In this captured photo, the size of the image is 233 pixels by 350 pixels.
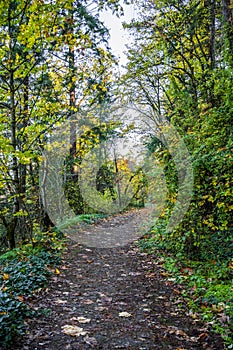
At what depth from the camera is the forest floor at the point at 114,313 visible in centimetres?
304

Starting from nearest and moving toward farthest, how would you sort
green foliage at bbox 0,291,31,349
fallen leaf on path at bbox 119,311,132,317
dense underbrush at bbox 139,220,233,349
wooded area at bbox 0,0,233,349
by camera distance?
green foliage at bbox 0,291,31,349 → dense underbrush at bbox 139,220,233,349 → fallen leaf on path at bbox 119,311,132,317 → wooded area at bbox 0,0,233,349

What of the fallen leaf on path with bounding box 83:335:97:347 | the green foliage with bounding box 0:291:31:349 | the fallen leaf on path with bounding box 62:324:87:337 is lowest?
the fallen leaf on path with bounding box 83:335:97:347

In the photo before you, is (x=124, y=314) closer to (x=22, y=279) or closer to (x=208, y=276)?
(x=208, y=276)

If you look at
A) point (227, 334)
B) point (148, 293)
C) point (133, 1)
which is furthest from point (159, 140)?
point (227, 334)

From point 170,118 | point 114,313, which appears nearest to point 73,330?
point 114,313

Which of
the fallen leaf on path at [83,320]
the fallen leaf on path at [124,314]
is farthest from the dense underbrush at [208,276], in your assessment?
the fallen leaf on path at [83,320]

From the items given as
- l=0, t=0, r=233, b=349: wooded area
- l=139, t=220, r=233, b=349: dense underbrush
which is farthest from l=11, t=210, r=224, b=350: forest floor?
l=0, t=0, r=233, b=349: wooded area

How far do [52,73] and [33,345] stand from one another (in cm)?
749

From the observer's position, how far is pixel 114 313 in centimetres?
379

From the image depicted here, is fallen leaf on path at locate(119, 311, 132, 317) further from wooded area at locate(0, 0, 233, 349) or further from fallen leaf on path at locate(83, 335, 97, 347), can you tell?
wooded area at locate(0, 0, 233, 349)

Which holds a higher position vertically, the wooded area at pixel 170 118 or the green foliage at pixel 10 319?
the wooded area at pixel 170 118

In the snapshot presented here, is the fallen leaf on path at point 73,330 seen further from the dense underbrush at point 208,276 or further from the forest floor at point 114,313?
the dense underbrush at point 208,276

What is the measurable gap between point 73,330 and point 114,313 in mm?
678

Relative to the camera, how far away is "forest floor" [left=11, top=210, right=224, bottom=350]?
3045 millimetres
